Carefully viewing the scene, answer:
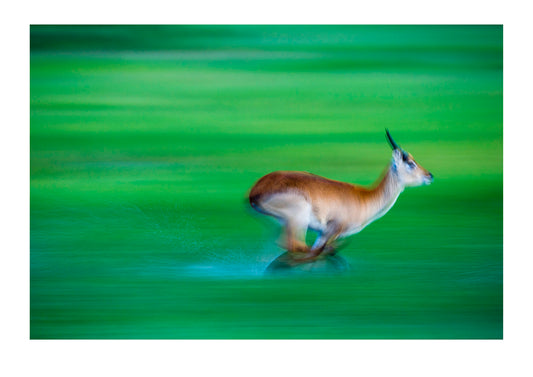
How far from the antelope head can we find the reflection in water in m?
0.65

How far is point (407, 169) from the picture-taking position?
14.3 feet

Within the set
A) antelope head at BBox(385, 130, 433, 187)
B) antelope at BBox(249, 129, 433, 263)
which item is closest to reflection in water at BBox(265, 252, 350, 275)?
antelope at BBox(249, 129, 433, 263)

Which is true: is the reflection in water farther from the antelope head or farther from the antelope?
the antelope head

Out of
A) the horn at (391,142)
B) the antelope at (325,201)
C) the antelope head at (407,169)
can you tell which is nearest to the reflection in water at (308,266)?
the antelope at (325,201)

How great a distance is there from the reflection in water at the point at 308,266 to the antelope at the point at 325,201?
33mm

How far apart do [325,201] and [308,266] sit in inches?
16.6

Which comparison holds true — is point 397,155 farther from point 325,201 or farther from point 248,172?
point 248,172

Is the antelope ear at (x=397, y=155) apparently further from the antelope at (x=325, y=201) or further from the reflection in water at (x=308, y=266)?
the reflection in water at (x=308, y=266)

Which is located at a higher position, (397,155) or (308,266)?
(397,155)

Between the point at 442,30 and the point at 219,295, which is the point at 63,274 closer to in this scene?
the point at 219,295

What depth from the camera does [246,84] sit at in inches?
171

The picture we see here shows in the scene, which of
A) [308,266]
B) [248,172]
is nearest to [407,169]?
[308,266]

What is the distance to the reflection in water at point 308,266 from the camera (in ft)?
14.2

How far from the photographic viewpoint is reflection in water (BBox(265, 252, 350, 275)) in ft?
14.2
